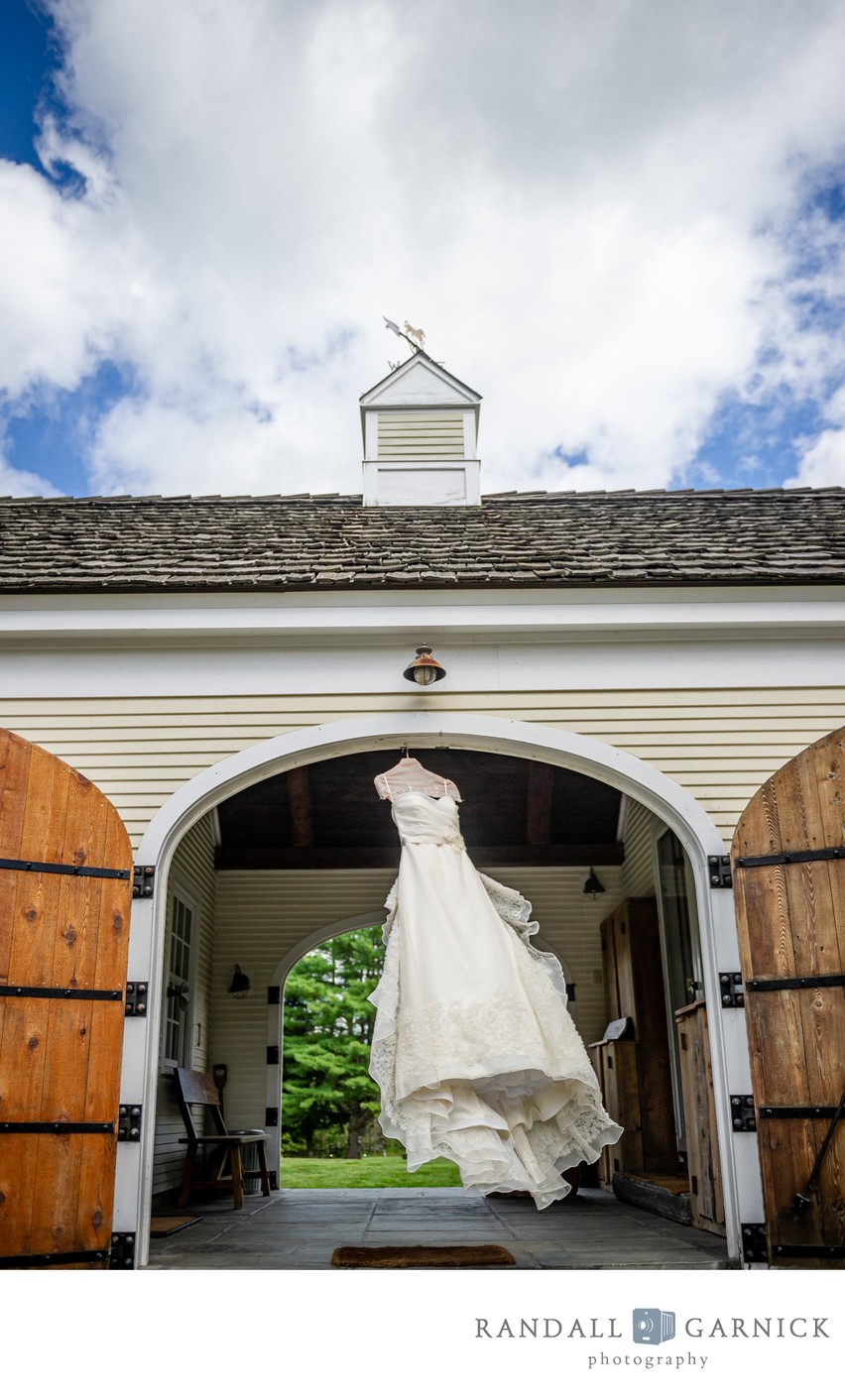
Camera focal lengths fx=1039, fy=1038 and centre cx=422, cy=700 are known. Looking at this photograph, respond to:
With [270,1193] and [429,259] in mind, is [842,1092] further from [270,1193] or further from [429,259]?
[429,259]

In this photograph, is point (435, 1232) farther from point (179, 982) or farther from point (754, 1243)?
point (179, 982)

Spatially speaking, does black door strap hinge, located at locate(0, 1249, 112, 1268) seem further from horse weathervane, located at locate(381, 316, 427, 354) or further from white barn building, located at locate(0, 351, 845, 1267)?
horse weathervane, located at locate(381, 316, 427, 354)

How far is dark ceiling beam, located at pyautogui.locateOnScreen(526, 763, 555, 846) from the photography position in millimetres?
8445

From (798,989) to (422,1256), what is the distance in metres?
1.98

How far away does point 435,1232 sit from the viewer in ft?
18.3

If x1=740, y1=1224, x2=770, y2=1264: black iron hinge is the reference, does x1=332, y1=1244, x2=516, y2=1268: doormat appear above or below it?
below

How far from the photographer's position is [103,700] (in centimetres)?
508

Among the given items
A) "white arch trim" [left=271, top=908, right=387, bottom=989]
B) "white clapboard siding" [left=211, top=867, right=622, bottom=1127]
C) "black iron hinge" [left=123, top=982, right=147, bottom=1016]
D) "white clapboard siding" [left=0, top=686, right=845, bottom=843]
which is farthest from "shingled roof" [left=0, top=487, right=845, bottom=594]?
"white arch trim" [left=271, top=908, right=387, bottom=989]
